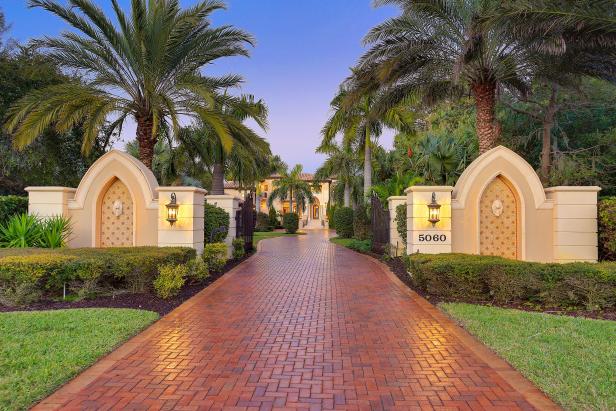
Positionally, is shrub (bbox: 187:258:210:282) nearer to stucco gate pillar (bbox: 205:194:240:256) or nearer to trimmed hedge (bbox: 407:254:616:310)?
stucco gate pillar (bbox: 205:194:240:256)

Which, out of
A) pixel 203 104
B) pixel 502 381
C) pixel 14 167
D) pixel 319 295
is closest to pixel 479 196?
pixel 319 295

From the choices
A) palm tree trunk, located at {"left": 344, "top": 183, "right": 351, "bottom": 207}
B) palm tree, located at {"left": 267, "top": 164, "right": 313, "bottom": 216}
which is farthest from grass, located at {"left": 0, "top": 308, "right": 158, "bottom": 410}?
palm tree, located at {"left": 267, "top": 164, "right": 313, "bottom": 216}

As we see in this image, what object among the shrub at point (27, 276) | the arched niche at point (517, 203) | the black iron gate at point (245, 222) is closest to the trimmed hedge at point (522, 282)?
the arched niche at point (517, 203)

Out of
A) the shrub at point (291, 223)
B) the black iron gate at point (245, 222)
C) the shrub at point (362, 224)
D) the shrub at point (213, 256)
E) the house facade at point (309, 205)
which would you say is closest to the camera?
the shrub at point (213, 256)

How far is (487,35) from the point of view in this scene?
422 inches

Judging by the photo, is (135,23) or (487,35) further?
(135,23)

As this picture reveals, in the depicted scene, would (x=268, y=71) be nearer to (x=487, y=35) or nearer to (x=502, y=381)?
(x=487, y=35)

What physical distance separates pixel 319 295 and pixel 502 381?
4970mm

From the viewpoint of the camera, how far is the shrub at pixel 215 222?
13609mm

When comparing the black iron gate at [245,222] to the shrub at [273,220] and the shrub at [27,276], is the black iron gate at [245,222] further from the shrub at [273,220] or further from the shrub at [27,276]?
the shrub at [273,220]

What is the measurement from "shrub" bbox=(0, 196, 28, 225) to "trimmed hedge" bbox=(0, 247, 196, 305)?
12.0 ft

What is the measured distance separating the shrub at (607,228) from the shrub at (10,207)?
603 inches

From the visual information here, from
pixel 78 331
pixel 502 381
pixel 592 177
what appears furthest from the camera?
pixel 592 177

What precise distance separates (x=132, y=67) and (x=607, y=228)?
13313 mm
